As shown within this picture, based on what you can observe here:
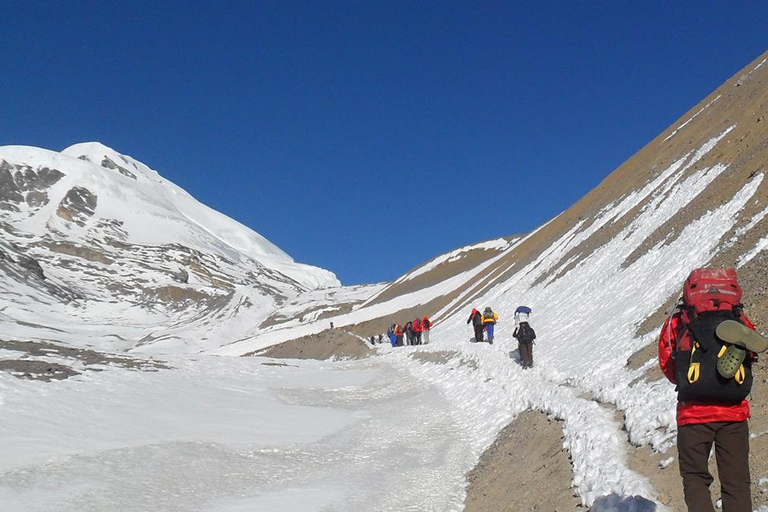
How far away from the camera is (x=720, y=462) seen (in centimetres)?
518

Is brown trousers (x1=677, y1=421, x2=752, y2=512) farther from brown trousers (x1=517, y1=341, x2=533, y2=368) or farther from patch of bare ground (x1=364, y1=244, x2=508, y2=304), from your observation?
patch of bare ground (x1=364, y1=244, x2=508, y2=304)

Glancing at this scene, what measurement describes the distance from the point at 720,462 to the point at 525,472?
581cm

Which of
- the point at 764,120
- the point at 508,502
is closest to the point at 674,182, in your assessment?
the point at 764,120

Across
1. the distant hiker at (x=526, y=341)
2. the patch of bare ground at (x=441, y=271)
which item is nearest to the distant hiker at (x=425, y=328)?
the distant hiker at (x=526, y=341)

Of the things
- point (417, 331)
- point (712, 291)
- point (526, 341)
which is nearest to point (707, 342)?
point (712, 291)

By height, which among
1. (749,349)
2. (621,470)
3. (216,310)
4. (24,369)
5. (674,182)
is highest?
(216,310)

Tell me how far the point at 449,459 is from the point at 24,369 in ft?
46.5

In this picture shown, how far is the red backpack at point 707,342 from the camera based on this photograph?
4.94 metres

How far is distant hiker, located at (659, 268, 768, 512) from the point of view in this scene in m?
4.91

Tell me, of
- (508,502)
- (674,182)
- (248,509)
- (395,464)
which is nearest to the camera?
(508,502)

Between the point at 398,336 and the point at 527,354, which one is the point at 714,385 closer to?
the point at 527,354

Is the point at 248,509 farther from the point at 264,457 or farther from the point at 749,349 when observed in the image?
the point at 749,349

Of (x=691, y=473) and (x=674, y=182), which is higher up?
(x=674, y=182)

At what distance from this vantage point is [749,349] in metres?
4.79
